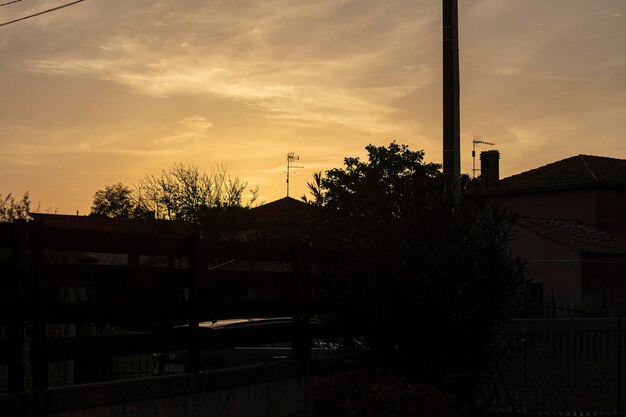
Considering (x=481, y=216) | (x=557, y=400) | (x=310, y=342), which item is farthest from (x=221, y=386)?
(x=557, y=400)

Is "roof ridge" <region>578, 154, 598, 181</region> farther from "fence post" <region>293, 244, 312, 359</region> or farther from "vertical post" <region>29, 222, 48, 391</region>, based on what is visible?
"vertical post" <region>29, 222, 48, 391</region>

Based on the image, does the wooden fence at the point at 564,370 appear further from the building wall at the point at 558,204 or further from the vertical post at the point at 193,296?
the building wall at the point at 558,204

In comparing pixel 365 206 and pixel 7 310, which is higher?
pixel 365 206

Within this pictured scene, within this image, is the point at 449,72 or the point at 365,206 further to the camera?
the point at 449,72

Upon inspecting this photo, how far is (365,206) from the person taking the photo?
37.6ft

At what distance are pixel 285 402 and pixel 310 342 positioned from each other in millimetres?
906

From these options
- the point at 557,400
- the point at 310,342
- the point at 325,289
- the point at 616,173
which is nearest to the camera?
the point at 310,342

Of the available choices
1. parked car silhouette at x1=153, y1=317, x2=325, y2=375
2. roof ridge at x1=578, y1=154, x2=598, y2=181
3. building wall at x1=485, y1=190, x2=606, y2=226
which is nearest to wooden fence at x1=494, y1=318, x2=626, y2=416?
parked car silhouette at x1=153, y1=317, x2=325, y2=375

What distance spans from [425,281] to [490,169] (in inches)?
2049

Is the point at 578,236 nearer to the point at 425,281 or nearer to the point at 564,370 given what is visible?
the point at 564,370

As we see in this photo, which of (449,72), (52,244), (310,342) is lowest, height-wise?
(310,342)

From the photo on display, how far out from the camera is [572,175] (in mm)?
52812

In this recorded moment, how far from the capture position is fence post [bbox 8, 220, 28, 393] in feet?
22.4

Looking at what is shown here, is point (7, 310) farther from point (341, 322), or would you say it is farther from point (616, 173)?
point (616, 173)
